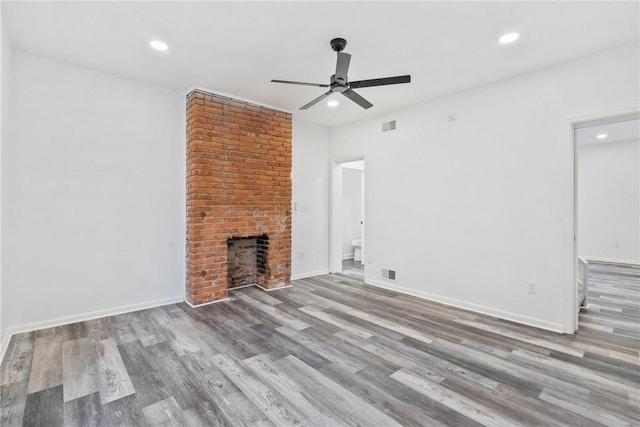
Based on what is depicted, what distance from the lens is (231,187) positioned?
13.6 ft

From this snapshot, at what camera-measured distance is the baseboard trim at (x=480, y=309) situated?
3170 millimetres

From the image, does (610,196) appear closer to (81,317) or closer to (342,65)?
(342,65)

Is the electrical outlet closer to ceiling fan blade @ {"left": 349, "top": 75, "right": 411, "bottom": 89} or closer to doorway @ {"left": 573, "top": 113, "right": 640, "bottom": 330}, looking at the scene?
ceiling fan blade @ {"left": 349, "top": 75, "right": 411, "bottom": 89}

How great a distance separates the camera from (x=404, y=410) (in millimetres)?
1905

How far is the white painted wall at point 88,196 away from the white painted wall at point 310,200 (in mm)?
1857

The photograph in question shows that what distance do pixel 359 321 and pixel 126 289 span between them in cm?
276

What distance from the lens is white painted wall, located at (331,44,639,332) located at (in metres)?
3.06

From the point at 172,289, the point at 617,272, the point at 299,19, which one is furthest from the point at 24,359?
the point at 617,272

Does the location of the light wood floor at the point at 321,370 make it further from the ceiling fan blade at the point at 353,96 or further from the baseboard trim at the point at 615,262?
the baseboard trim at the point at 615,262

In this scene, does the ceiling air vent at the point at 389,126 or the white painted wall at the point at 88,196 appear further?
the ceiling air vent at the point at 389,126

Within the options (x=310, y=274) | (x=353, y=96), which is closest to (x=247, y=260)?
(x=310, y=274)

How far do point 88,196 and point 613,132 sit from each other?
903cm

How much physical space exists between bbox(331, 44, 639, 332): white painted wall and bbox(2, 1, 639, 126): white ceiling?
0.31m

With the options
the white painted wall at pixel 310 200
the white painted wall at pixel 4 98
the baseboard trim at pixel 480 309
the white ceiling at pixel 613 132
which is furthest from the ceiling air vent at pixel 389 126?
the white painted wall at pixel 4 98
